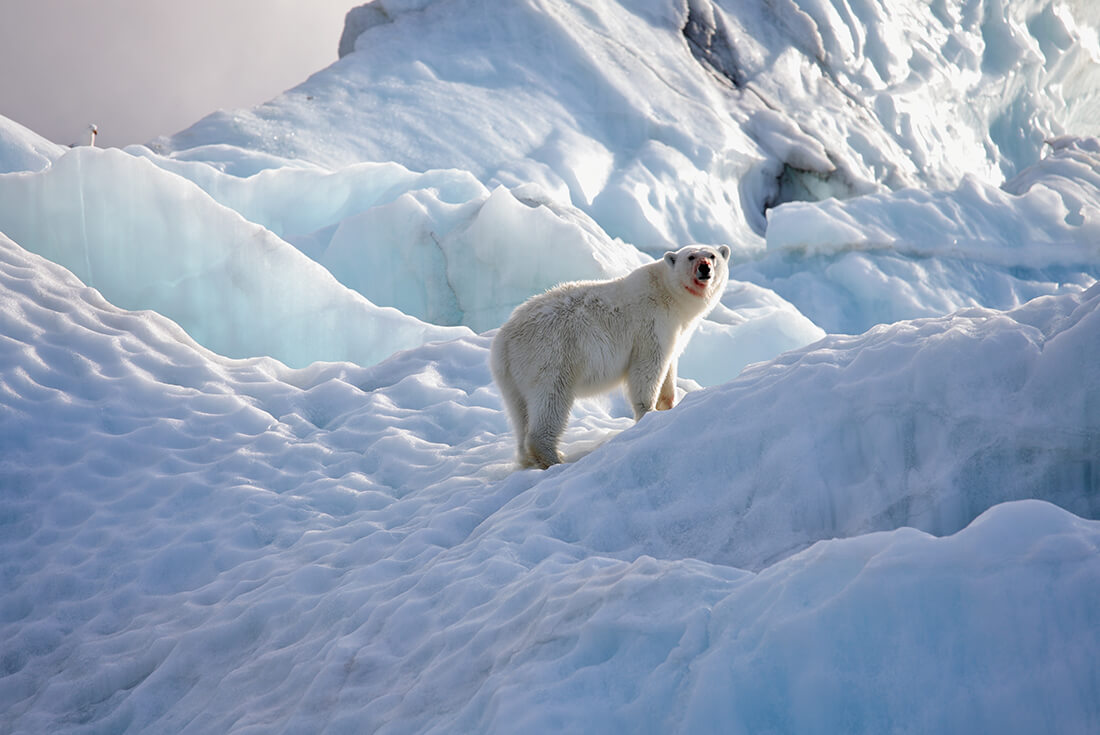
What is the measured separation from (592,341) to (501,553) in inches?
60.4

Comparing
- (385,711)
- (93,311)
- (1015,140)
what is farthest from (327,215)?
(1015,140)

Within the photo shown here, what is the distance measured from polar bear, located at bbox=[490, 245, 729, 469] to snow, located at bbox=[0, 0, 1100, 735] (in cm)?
34

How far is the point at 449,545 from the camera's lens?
361cm

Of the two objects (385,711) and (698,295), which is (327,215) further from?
(385,711)

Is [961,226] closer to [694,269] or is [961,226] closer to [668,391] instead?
[668,391]

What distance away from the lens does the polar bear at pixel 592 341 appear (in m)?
4.34

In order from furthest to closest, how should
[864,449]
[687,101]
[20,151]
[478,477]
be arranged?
1. [687,101]
2. [20,151]
3. [478,477]
4. [864,449]

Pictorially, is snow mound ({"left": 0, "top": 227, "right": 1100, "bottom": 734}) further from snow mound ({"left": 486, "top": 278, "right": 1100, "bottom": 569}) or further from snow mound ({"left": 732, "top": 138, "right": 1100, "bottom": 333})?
snow mound ({"left": 732, "top": 138, "right": 1100, "bottom": 333})

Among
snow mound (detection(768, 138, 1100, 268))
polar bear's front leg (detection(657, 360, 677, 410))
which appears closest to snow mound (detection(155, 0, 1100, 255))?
snow mound (detection(768, 138, 1100, 268))

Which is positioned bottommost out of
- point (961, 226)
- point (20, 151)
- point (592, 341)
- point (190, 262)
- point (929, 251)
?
point (929, 251)

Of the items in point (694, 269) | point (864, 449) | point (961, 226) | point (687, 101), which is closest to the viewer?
point (864, 449)

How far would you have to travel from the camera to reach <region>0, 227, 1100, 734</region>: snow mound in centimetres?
189

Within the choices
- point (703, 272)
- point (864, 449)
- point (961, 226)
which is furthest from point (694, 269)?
point (961, 226)

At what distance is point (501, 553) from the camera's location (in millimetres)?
3184
